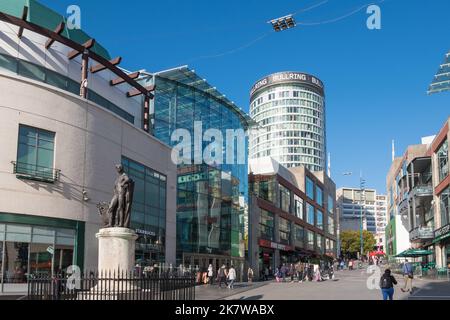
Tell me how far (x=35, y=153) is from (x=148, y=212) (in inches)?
405

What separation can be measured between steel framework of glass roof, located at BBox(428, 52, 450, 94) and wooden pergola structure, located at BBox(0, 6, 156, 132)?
102 feet

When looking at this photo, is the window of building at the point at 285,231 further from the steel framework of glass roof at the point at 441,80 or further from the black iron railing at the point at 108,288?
the black iron railing at the point at 108,288

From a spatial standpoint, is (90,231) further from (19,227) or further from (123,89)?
(123,89)

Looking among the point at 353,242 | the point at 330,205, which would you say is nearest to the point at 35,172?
the point at 330,205

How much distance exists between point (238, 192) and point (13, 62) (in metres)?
27.5

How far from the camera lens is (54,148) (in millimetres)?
26672

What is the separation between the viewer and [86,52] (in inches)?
1196

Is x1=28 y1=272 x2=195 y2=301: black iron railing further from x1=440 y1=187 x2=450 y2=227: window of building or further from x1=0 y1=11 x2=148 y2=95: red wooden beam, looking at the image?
x1=440 y1=187 x2=450 y2=227: window of building

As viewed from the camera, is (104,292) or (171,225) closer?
(104,292)

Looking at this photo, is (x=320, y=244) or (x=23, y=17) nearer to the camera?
(x=23, y=17)

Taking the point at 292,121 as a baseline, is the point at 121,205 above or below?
below

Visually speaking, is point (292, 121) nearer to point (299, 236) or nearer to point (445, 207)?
point (299, 236)
